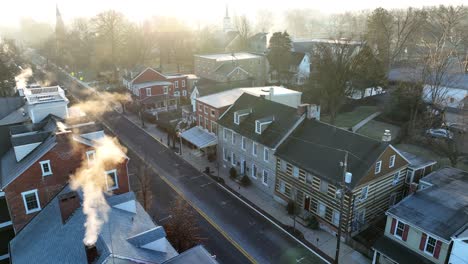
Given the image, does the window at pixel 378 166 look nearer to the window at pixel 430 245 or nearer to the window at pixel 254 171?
the window at pixel 430 245

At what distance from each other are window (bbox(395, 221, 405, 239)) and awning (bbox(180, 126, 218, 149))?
76.6 feet

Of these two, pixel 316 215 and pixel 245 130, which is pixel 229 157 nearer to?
pixel 245 130

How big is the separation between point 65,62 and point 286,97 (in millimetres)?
89843

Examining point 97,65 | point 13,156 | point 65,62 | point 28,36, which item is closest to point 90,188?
point 13,156

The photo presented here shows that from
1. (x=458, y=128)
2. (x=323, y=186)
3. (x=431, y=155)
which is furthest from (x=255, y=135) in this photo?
(x=458, y=128)

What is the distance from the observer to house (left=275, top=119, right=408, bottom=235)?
26.5m

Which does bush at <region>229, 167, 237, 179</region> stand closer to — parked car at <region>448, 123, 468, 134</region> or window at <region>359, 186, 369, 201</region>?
window at <region>359, 186, 369, 201</region>

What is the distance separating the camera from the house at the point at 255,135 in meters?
33.1

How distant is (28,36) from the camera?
6309 inches

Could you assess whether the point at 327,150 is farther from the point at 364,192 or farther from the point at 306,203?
the point at 306,203

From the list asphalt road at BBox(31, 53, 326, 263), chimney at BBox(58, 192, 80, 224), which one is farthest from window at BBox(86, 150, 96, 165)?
asphalt road at BBox(31, 53, 326, 263)

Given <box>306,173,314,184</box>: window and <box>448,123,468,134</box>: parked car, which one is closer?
<box>306,173,314,184</box>: window

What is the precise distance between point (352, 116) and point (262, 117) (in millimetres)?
26428

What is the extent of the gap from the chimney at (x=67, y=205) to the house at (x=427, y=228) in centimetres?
2076
